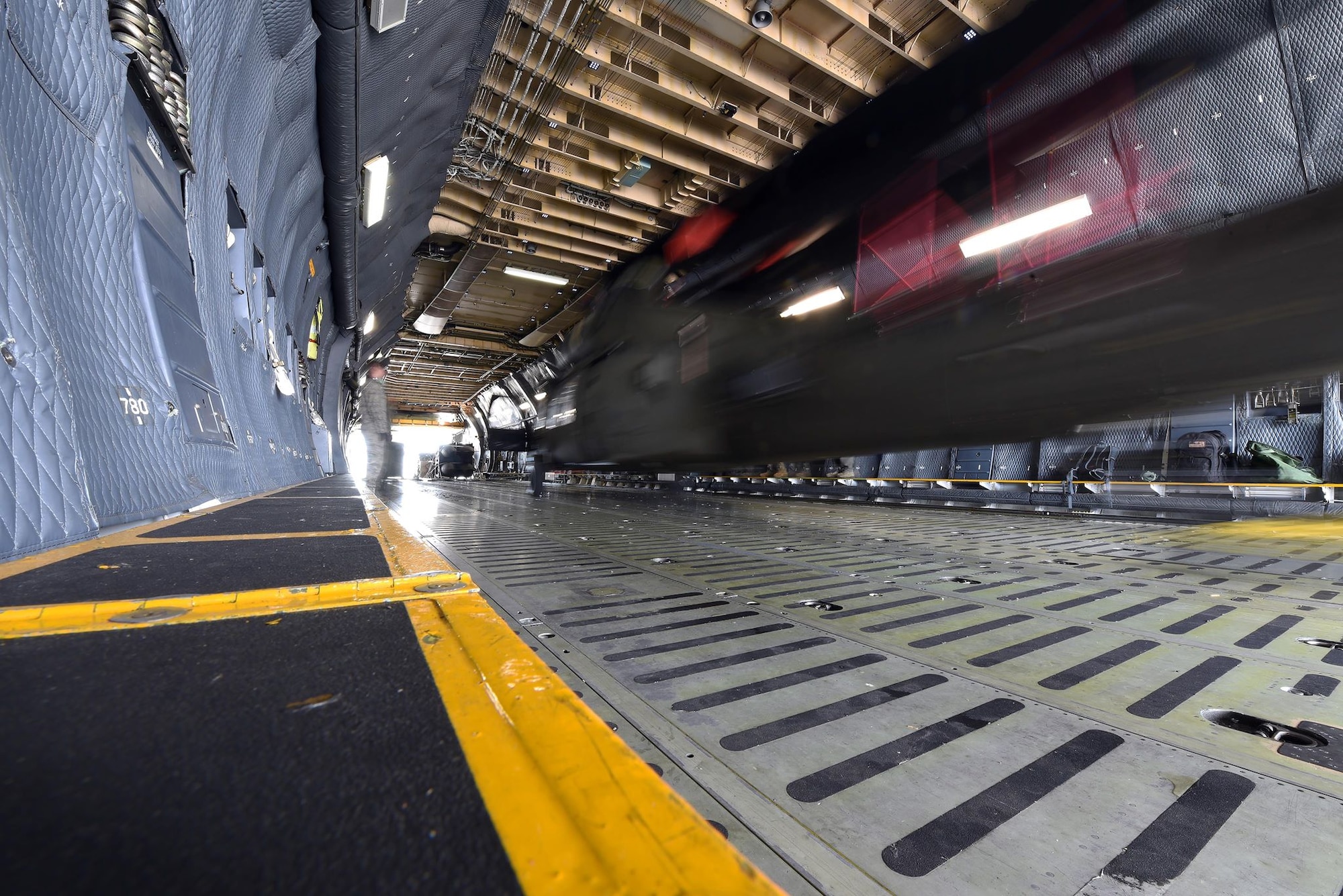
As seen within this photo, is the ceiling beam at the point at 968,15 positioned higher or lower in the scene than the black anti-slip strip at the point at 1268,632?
higher

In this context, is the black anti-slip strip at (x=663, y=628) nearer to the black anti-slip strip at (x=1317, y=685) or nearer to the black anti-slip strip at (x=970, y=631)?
the black anti-slip strip at (x=970, y=631)

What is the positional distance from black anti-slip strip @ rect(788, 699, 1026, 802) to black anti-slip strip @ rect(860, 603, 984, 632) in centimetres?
69

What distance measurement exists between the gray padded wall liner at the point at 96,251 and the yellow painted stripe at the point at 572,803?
177 centimetres

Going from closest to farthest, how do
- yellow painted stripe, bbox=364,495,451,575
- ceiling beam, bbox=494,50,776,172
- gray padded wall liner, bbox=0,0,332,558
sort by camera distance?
1. yellow painted stripe, bbox=364,495,451,575
2. gray padded wall liner, bbox=0,0,332,558
3. ceiling beam, bbox=494,50,776,172

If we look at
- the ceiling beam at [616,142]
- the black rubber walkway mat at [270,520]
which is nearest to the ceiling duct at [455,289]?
the ceiling beam at [616,142]

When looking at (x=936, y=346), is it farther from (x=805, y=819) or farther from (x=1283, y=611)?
(x=805, y=819)

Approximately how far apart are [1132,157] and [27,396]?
15.9 feet

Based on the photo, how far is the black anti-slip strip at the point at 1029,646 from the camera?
1898mm

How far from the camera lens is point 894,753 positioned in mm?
1287

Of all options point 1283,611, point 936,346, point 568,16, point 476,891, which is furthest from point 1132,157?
point 568,16

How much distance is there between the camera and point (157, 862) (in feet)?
1.23

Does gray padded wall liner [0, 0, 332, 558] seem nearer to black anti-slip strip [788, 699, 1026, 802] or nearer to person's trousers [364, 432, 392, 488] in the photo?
black anti-slip strip [788, 699, 1026, 802]

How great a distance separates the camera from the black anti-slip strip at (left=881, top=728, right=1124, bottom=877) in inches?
37.9

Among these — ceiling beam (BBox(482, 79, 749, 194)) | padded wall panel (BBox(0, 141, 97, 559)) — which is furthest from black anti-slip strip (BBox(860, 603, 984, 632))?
ceiling beam (BBox(482, 79, 749, 194))
